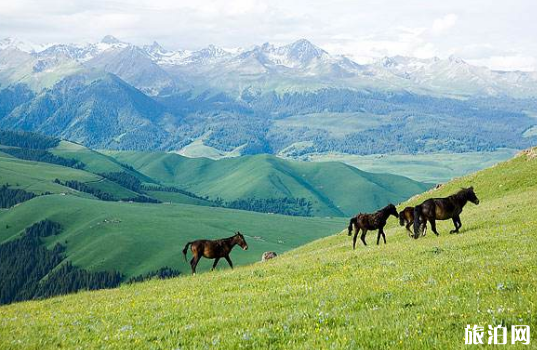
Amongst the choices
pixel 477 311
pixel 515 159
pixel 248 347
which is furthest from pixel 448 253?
pixel 515 159

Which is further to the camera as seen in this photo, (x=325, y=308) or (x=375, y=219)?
(x=375, y=219)

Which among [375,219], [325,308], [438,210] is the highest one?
[438,210]

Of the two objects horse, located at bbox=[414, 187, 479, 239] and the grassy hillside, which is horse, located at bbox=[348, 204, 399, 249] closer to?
horse, located at bbox=[414, 187, 479, 239]

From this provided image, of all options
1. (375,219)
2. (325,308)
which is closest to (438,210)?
(375,219)

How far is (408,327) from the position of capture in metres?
12.8

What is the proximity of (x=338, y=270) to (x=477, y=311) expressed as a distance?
1104 cm
